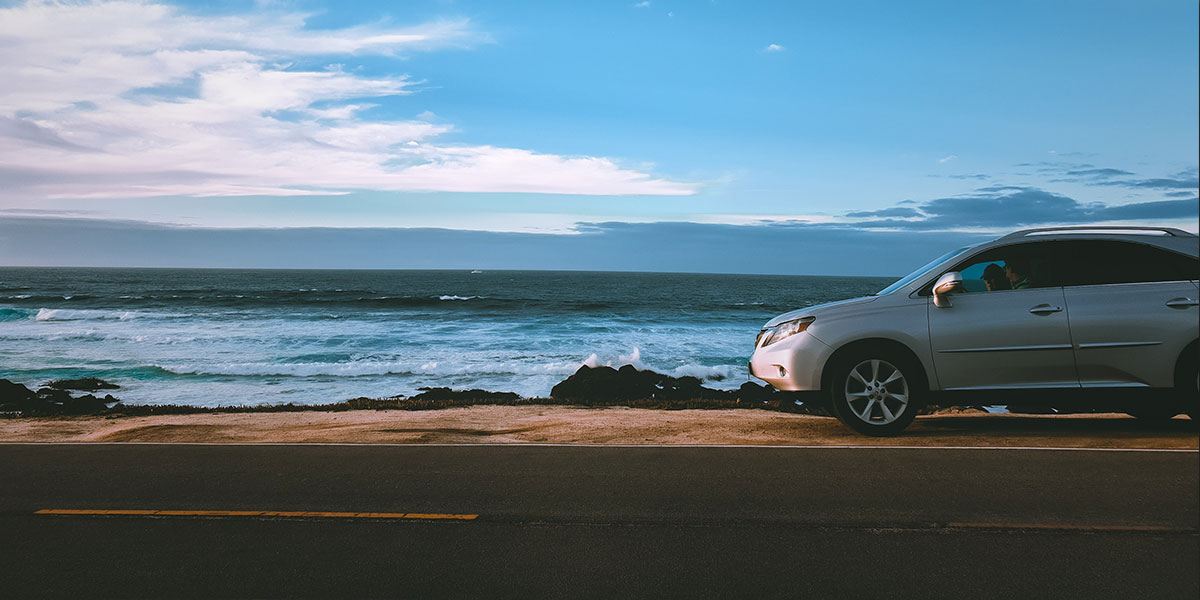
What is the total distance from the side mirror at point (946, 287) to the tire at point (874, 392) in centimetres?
60

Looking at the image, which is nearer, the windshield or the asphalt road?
the asphalt road

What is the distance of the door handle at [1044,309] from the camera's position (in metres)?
8.10

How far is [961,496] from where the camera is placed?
243 inches

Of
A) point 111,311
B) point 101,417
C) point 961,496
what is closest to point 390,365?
point 101,417

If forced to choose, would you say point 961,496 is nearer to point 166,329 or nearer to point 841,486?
point 841,486

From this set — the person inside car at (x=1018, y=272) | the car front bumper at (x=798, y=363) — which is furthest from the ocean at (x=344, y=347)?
the person inside car at (x=1018, y=272)

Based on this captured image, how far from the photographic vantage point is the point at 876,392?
8.55m

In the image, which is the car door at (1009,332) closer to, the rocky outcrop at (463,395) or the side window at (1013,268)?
the side window at (1013,268)

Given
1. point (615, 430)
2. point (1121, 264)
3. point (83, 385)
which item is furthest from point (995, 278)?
point (83, 385)

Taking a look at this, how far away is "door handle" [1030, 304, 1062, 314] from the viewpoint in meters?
8.10

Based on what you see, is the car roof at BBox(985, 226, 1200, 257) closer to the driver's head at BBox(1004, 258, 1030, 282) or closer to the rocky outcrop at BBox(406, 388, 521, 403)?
the driver's head at BBox(1004, 258, 1030, 282)

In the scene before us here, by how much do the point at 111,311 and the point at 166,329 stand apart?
14471mm

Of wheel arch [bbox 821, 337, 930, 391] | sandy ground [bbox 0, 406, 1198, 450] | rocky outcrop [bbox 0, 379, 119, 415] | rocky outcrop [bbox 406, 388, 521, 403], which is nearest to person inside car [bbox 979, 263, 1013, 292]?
wheel arch [bbox 821, 337, 930, 391]

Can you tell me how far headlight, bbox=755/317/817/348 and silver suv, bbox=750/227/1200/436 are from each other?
0.06 ft
